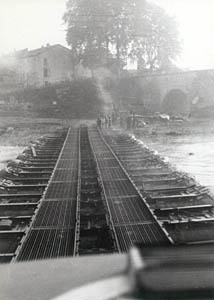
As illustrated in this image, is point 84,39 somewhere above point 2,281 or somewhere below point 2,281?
above

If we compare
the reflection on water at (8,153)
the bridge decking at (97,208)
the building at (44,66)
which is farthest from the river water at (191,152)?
the building at (44,66)

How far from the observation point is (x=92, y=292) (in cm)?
205

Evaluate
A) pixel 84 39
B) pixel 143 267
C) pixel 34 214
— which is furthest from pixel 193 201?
pixel 84 39

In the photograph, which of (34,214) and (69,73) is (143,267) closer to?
(34,214)

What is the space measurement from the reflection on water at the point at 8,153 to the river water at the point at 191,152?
387 cm

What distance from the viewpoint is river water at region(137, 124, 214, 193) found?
7270 mm

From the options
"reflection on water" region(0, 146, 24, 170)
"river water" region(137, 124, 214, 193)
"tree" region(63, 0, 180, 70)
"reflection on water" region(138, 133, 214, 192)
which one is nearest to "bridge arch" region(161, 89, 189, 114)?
"tree" region(63, 0, 180, 70)

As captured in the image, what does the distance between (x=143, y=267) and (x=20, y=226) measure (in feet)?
7.48

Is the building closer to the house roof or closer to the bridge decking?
the house roof

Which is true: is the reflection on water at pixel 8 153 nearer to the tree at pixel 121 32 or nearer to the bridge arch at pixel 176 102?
the tree at pixel 121 32

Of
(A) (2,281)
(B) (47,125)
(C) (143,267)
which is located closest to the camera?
(C) (143,267)

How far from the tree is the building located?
240 centimetres

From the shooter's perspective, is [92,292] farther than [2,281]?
No

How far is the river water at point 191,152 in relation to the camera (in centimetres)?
727
